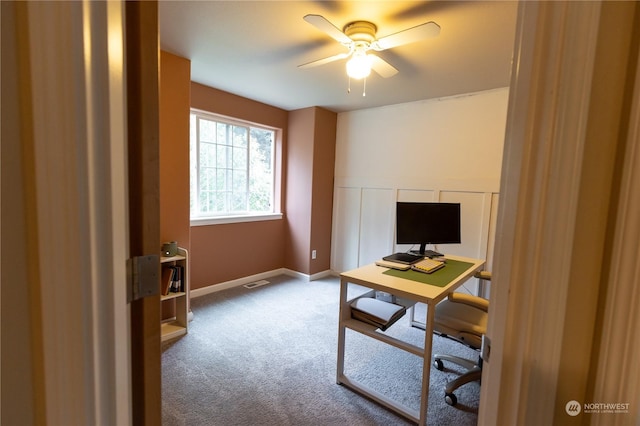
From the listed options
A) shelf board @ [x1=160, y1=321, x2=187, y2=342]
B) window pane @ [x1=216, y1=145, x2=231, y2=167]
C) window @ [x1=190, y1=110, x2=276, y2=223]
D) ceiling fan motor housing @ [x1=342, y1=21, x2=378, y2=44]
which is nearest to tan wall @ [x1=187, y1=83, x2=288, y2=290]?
window @ [x1=190, y1=110, x2=276, y2=223]

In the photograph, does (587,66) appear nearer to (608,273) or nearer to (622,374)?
(608,273)

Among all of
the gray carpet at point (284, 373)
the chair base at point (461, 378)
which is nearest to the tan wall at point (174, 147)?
the gray carpet at point (284, 373)

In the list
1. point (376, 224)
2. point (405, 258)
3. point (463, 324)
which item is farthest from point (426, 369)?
point (376, 224)

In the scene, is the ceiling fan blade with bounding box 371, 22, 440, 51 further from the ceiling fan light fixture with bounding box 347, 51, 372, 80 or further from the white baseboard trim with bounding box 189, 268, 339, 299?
the white baseboard trim with bounding box 189, 268, 339, 299

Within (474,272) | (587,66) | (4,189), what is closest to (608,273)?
(587,66)

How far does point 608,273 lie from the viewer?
21.3 inches

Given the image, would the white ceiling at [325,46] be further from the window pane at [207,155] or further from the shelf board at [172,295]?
the shelf board at [172,295]

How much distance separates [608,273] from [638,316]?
0.08 metres

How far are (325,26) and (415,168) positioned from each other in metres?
2.30

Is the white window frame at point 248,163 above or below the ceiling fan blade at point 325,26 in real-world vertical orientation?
below

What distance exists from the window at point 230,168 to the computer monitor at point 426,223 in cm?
207

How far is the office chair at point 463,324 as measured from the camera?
5.67ft

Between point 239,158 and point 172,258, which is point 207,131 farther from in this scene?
point 172,258

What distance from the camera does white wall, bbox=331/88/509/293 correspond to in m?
3.15
